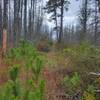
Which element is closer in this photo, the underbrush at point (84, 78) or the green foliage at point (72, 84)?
the underbrush at point (84, 78)

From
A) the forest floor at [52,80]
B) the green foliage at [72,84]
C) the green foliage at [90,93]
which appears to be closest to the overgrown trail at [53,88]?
the forest floor at [52,80]

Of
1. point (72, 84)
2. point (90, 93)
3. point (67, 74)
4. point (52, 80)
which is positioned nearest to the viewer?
point (90, 93)

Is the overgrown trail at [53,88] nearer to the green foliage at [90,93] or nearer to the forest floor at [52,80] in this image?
the forest floor at [52,80]

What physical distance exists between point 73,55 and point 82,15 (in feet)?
97.6

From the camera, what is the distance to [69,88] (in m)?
6.93

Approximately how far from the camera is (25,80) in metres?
6.12

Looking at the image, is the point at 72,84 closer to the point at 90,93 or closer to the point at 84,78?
the point at 84,78

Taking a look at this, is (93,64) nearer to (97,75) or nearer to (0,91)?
(97,75)

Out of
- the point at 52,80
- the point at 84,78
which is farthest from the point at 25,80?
the point at 84,78

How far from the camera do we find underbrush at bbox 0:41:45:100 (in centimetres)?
358

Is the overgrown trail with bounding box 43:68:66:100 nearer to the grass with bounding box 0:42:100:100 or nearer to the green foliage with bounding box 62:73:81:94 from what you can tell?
the grass with bounding box 0:42:100:100

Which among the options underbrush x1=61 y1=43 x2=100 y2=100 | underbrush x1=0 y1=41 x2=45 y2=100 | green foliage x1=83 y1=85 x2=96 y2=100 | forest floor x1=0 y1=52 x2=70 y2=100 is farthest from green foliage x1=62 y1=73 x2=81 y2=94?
underbrush x1=0 y1=41 x2=45 y2=100

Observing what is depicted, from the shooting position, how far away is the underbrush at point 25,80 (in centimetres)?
358

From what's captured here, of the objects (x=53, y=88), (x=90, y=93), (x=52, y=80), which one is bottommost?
(x=90, y=93)
